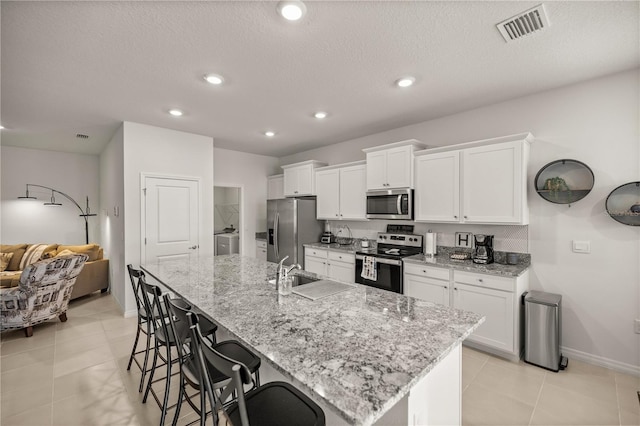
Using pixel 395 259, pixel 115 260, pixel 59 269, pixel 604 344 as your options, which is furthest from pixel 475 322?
pixel 115 260

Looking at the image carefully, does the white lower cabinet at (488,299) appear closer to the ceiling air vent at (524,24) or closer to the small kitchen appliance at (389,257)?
the small kitchen appliance at (389,257)

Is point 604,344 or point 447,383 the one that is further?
point 604,344

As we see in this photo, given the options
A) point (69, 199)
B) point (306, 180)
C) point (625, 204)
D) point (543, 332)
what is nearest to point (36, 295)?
point (69, 199)

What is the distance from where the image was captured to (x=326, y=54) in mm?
2262

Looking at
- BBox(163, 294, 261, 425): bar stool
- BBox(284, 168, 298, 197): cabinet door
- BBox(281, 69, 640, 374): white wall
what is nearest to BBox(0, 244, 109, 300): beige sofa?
BBox(284, 168, 298, 197): cabinet door

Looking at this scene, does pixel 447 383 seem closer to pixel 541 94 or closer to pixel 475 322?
pixel 475 322

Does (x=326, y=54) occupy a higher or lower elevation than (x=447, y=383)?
higher

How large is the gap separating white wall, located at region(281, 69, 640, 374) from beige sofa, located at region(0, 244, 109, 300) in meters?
6.35

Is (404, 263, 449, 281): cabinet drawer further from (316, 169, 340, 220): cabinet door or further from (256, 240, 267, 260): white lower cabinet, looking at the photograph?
(256, 240, 267, 260): white lower cabinet

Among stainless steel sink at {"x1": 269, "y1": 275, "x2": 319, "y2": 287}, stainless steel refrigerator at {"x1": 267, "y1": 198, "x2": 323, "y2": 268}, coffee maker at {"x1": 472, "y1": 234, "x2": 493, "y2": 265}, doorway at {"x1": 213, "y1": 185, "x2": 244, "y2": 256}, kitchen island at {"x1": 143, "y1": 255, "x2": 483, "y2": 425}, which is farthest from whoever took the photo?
doorway at {"x1": 213, "y1": 185, "x2": 244, "y2": 256}

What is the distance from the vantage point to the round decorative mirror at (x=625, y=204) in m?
2.49

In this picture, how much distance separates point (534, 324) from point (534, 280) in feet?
1.82

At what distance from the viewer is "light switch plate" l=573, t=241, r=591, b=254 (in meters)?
2.75

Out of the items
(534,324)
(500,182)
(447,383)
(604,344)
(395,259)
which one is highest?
(500,182)
